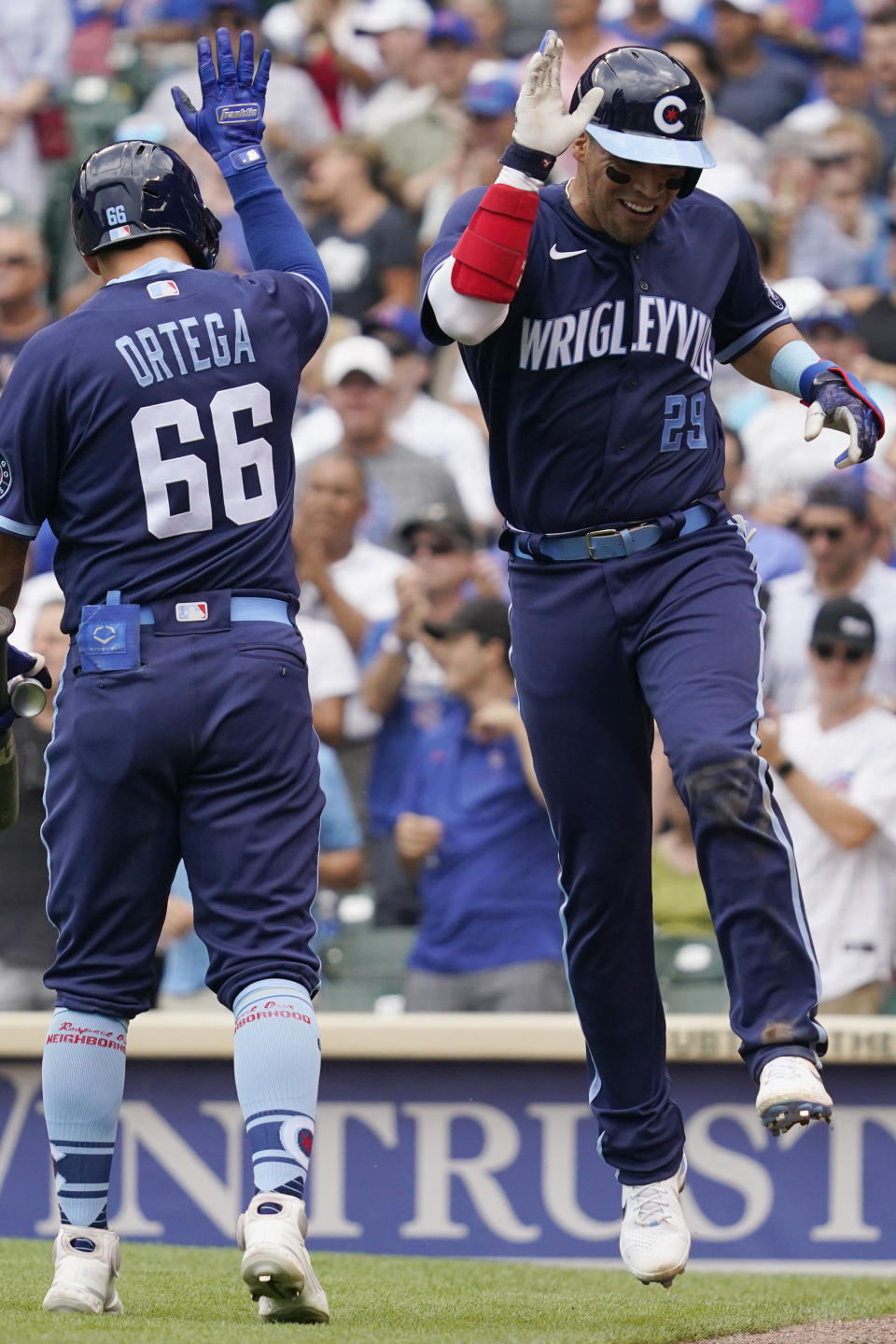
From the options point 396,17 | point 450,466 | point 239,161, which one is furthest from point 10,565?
point 396,17

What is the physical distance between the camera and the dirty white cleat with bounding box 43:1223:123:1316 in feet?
12.0

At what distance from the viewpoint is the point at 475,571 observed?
7.59 m

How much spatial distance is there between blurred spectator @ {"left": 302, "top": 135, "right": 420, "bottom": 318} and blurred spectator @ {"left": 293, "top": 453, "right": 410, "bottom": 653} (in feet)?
5.17

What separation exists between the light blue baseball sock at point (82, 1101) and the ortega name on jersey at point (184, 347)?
4.06 feet

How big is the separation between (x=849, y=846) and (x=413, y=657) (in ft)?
6.18

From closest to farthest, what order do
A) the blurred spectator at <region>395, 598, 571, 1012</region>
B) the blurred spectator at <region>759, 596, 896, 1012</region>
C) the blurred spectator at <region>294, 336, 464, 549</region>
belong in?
1. the blurred spectator at <region>759, 596, 896, 1012</region>
2. the blurred spectator at <region>395, 598, 571, 1012</region>
3. the blurred spectator at <region>294, 336, 464, 549</region>

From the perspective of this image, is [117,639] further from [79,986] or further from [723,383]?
[723,383]

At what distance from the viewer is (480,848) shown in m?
6.87

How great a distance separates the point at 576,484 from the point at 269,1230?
1.59 meters

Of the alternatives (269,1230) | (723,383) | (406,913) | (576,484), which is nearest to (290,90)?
(723,383)

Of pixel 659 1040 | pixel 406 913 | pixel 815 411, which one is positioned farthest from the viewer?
pixel 406 913

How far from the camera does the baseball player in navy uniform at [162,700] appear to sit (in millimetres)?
3627

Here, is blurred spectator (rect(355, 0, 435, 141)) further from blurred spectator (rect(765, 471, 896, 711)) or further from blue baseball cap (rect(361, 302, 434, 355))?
blurred spectator (rect(765, 471, 896, 711))

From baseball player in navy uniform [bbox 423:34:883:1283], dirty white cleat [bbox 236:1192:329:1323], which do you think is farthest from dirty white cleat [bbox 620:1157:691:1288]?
dirty white cleat [bbox 236:1192:329:1323]
